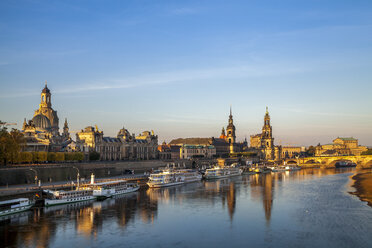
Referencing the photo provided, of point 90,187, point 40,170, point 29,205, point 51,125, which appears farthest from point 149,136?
point 29,205

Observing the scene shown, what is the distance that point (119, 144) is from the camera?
136 metres

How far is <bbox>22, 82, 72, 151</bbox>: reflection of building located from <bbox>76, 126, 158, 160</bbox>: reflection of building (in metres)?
8.06

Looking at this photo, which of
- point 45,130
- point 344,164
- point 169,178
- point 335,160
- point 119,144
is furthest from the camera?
point 344,164

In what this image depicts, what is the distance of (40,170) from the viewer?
7806 cm

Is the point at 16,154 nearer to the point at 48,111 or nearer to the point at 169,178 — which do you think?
the point at 169,178

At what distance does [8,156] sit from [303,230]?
58.5 meters

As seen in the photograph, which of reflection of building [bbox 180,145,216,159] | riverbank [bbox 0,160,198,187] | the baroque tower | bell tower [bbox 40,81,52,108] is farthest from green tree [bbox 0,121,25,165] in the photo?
reflection of building [bbox 180,145,216,159]

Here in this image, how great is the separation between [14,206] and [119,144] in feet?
285

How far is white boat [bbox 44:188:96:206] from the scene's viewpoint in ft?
185

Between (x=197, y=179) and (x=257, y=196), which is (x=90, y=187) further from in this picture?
(x=197, y=179)

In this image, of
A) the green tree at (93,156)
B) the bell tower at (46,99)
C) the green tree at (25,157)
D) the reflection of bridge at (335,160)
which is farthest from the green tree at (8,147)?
the reflection of bridge at (335,160)

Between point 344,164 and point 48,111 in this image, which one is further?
point 344,164

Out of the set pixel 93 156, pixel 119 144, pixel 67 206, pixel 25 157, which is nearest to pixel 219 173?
pixel 93 156

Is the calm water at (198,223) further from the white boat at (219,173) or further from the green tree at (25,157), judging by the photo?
the white boat at (219,173)
